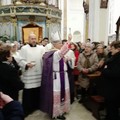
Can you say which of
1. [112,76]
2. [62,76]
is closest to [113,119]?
[112,76]

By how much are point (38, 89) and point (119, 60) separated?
1.97 m

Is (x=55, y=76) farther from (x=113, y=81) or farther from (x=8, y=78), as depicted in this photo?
(x=8, y=78)

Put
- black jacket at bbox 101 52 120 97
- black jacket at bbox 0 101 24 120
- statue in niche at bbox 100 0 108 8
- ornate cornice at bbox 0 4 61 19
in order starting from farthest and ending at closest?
ornate cornice at bbox 0 4 61 19, statue in niche at bbox 100 0 108 8, black jacket at bbox 101 52 120 97, black jacket at bbox 0 101 24 120

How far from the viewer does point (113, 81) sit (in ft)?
13.4

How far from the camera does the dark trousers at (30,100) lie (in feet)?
16.4

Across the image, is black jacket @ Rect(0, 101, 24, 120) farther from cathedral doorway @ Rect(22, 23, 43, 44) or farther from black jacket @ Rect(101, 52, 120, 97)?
cathedral doorway @ Rect(22, 23, 43, 44)

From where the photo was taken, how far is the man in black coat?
3989 millimetres

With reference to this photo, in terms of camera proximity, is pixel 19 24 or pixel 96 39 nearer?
pixel 96 39

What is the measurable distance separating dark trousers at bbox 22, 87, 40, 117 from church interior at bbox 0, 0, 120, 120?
480 centimetres

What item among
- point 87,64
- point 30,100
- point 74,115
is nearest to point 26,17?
point 87,64

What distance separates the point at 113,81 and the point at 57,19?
1613 centimetres

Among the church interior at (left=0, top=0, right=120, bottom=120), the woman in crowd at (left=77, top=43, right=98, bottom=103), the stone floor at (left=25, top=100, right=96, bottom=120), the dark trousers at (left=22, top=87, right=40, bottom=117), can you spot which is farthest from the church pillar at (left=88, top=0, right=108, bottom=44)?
the dark trousers at (left=22, top=87, right=40, bottom=117)

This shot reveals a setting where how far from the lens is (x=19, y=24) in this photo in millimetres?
18578

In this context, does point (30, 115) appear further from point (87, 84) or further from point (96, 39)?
→ point (96, 39)
